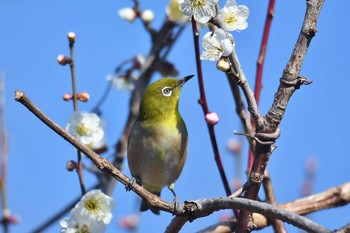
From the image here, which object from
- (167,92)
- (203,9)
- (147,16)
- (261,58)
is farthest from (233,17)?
(147,16)

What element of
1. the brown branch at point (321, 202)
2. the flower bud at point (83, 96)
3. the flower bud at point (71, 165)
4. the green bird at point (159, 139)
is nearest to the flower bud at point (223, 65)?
the flower bud at point (71, 165)

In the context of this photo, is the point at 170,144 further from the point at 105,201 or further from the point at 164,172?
the point at 105,201

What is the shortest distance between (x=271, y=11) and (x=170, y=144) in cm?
117

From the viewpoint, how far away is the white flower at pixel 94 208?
2.92 metres

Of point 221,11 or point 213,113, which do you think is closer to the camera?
point 221,11

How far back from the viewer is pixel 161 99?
4156mm

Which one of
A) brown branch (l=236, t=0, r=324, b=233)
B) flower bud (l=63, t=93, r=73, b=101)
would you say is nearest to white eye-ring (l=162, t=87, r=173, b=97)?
flower bud (l=63, t=93, r=73, b=101)

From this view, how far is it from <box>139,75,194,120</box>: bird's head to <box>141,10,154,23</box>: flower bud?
0.73 meters

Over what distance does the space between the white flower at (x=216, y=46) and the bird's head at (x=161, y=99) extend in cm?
162

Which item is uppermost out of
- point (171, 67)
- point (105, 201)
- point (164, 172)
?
point (171, 67)

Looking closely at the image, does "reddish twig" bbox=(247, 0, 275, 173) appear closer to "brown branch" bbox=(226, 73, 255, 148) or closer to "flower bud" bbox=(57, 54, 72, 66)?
"brown branch" bbox=(226, 73, 255, 148)

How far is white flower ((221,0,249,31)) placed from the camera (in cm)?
263

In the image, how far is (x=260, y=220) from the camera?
341 cm

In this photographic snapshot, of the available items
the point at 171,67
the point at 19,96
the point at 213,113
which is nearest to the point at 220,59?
the point at 213,113
